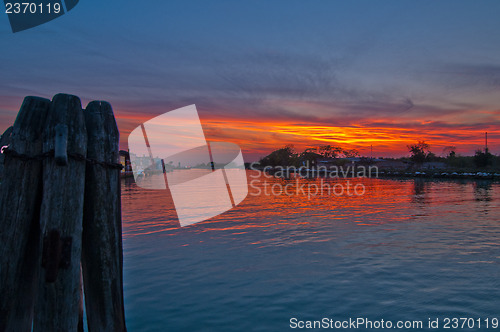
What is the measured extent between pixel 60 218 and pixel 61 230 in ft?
0.39

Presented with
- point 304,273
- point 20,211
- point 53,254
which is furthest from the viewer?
point 304,273

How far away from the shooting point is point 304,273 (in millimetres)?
7781

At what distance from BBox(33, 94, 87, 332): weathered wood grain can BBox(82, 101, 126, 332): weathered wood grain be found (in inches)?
6.9

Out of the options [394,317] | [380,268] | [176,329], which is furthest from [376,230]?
[176,329]

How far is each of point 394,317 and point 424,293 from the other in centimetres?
134

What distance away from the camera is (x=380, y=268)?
797cm

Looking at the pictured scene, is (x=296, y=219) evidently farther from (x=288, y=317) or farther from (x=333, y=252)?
(x=288, y=317)

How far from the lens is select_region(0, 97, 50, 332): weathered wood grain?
3.08 m

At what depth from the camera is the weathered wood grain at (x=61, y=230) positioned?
303 centimetres
